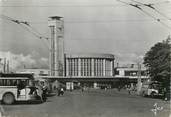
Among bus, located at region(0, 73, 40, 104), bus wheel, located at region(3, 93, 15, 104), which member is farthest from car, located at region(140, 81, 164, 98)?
bus wheel, located at region(3, 93, 15, 104)

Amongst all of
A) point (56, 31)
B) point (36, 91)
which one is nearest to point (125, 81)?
point (36, 91)

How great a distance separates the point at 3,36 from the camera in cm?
802

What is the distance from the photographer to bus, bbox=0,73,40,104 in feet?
A: 35.3

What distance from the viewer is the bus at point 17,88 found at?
1075 centimetres

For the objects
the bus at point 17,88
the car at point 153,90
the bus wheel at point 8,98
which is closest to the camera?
the bus wheel at point 8,98

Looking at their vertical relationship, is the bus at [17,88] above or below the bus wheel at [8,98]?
above

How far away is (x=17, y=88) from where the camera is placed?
11.7m

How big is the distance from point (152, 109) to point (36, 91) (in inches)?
188

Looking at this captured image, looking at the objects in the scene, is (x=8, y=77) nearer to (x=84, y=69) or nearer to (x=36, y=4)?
(x=36, y=4)

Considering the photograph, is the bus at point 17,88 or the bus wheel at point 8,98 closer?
the bus wheel at point 8,98

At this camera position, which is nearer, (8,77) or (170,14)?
(170,14)

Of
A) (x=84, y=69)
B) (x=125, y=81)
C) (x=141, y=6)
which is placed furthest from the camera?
(x=125, y=81)

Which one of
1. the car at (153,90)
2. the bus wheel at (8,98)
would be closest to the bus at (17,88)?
the bus wheel at (8,98)

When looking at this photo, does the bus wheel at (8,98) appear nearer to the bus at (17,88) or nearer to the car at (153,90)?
the bus at (17,88)
